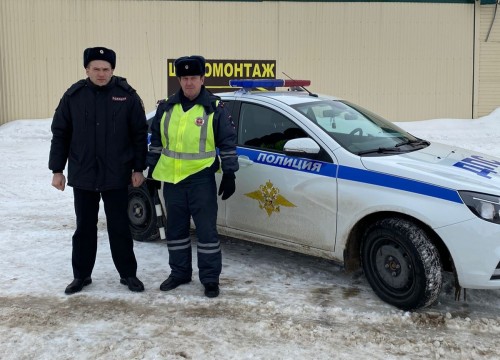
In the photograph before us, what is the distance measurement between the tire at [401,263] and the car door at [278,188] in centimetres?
35

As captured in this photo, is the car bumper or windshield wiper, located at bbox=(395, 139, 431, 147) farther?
windshield wiper, located at bbox=(395, 139, 431, 147)

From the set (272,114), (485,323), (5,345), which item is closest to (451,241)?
(485,323)

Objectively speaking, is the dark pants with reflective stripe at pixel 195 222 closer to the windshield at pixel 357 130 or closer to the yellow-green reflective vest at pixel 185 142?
the yellow-green reflective vest at pixel 185 142

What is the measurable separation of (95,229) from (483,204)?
2875 millimetres

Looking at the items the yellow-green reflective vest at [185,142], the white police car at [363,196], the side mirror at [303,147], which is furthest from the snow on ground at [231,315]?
the side mirror at [303,147]

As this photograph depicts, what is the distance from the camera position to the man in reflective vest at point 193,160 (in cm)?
412

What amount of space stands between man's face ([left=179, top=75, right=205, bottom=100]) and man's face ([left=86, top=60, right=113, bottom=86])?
54cm

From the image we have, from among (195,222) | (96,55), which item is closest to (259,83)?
(195,222)

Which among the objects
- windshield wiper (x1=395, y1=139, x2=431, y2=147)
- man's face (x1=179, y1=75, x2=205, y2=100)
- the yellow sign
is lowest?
windshield wiper (x1=395, y1=139, x2=431, y2=147)

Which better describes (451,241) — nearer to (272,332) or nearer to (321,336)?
(321,336)

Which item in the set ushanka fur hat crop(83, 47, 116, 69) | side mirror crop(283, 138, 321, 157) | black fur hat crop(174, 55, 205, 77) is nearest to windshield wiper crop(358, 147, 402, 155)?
side mirror crop(283, 138, 321, 157)

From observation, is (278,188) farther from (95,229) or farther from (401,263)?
(95,229)

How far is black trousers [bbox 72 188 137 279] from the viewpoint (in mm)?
4238

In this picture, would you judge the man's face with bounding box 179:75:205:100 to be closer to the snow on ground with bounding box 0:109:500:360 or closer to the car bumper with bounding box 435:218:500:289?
the snow on ground with bounding box 0:109:500:360
